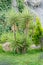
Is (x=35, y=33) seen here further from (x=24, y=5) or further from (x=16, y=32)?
(x=24, y=5)

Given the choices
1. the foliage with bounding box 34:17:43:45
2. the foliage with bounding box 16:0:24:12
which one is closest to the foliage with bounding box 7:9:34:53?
the foliage with bounding box 34:17:43:45

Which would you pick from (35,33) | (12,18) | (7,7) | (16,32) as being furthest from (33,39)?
(7,7)

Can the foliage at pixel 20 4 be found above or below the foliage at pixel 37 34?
above

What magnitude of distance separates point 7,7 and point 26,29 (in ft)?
13.1

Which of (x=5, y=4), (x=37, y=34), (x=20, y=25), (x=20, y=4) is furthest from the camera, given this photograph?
(x=20, y=4)

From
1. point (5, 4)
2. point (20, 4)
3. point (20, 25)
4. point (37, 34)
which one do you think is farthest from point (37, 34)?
point (20, 4)

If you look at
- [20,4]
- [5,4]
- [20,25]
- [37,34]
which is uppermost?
[20,25]

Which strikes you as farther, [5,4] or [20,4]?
[20,4]

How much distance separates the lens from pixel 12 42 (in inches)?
350

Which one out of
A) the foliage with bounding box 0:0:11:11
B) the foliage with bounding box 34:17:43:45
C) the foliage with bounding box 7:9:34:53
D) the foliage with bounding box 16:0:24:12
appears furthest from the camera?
the foliage with bounding box 16:0:24:12

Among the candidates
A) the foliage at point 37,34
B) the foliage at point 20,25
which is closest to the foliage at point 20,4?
the foliage at point 37,34

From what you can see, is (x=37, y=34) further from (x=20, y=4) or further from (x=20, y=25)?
(x=20, y=4)

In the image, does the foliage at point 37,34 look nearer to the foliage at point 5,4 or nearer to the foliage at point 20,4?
the foliage at point 5,4

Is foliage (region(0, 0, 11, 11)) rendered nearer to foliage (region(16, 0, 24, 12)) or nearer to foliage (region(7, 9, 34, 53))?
foliage (region(16, 0, 24, 12))
